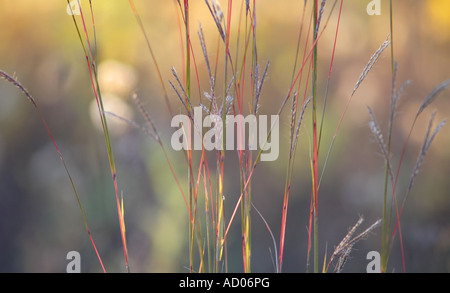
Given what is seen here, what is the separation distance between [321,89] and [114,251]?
1.05 m

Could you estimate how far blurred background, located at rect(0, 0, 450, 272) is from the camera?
1769 millimetres

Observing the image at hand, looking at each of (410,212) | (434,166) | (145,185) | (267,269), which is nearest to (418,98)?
(434,166)

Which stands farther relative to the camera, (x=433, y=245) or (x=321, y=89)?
(x=321, y=89)

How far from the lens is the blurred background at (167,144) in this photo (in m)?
1.77

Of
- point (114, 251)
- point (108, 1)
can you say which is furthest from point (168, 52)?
point (114, 251)

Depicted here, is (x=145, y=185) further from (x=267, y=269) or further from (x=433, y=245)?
(x=433, y=245)

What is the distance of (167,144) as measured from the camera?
1800mm

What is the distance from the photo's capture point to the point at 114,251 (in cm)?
175

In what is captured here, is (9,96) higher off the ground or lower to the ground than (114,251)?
higher

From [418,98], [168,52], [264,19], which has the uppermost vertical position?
[264,19]

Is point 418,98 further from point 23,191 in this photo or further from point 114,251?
point 23,191
